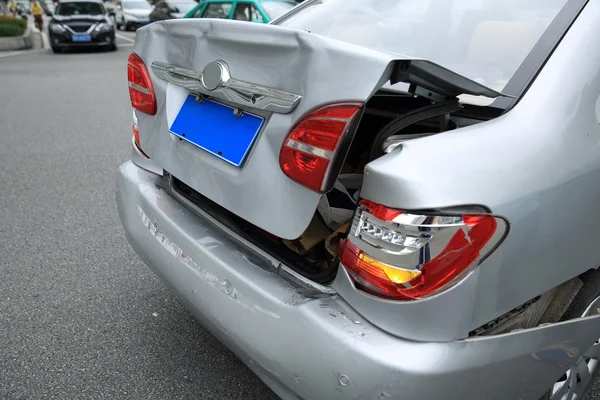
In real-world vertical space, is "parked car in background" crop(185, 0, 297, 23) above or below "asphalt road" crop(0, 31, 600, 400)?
above

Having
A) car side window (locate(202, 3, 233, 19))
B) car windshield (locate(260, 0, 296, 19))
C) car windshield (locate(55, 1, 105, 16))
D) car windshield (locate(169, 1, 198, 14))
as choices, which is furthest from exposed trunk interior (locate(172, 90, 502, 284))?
car windshield (locate(169, 1, 198, 14))

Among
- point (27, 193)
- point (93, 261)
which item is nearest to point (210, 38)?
point (93, 261)

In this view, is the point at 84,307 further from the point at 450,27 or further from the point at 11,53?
the point at 11,53

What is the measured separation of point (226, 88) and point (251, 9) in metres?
9.11

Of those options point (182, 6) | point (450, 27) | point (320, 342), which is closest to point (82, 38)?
point (182, 6)

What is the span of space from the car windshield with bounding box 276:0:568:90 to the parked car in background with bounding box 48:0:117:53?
1334 cm

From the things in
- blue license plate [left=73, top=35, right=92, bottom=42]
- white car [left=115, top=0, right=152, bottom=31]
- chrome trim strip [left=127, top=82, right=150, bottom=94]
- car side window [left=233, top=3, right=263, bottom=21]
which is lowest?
white car [left=115, top=0, right=152, bottom=31]

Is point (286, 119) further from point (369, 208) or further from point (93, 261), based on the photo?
point (93, 261)

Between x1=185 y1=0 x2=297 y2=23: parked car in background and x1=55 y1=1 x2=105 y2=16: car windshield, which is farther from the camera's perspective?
x1=55 y1=1 x2=105 y2=16: car windshield

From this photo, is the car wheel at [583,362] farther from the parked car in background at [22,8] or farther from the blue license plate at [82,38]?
the parked car in background at [22,8]

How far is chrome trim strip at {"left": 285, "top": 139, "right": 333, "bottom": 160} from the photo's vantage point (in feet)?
4.38

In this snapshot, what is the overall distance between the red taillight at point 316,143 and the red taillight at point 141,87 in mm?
752

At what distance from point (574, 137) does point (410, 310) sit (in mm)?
656

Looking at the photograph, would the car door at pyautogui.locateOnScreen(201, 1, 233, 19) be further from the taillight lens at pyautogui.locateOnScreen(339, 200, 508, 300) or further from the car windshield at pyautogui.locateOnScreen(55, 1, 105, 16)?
the taillight lens at pyautogui.locateOnScreen(339, 200, 508, 300)
